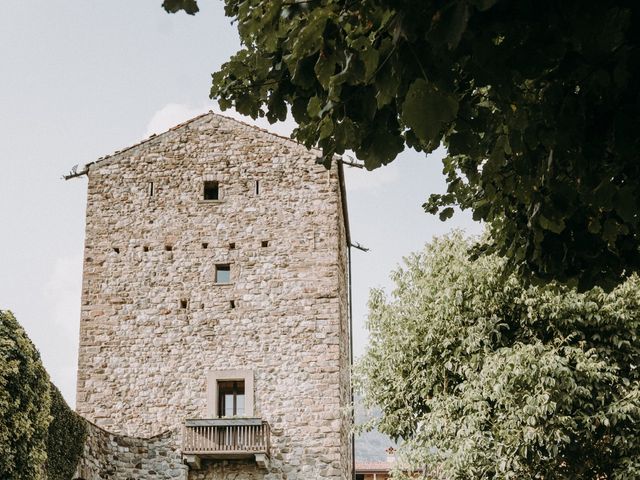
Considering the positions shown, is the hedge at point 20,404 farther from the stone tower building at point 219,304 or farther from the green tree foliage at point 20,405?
the stone tower building at point 219,304

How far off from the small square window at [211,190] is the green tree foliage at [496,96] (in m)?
14.4

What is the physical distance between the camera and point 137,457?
17906 millimetres

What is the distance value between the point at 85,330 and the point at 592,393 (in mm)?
10818

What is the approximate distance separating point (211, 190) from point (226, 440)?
5.71 metres

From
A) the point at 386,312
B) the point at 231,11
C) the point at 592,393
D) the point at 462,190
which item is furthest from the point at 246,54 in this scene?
the point at 386,312

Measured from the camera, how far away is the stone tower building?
716 inches

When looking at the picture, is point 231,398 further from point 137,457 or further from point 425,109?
point 425,109

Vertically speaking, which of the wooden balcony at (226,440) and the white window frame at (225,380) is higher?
the white window frame at (225,380)

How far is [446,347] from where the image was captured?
49.9 ft

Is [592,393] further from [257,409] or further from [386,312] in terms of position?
[257,409]

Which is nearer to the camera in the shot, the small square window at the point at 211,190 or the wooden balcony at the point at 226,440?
the wooden balcony at the point at 226,440

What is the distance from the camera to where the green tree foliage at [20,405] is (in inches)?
441

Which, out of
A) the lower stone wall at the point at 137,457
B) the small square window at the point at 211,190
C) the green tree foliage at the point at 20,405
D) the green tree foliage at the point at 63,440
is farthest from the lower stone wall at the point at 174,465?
the green tree foliage at the point at 20,405

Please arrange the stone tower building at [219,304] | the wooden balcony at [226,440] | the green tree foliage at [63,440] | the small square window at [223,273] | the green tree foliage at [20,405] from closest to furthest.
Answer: the green tree foliage at [20,405]
the green tree foliage at [63,440]
the wooden balcony at [226,440]
the stone tower building at [219,304]
the small square window at [223,273]
